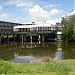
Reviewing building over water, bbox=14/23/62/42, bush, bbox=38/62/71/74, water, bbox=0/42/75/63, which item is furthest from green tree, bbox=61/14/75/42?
bush, bbox=38/62/71/74

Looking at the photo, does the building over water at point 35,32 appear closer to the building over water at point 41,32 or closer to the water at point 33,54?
the building over water at point 41,32

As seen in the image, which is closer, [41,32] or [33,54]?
[33,54]

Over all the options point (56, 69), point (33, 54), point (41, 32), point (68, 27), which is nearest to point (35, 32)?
point (41, 32)

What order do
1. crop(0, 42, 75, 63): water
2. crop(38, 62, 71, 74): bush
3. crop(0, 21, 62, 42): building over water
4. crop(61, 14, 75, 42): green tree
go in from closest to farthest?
crop(38, 62, 71, 74): bush → crop(0, 42, 75, 63): water → crop(61, 14, 75, 42): green tree → crop(0, 21, 62, 42): building over water

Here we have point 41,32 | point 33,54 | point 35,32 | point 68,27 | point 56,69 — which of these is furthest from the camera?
point 35,32

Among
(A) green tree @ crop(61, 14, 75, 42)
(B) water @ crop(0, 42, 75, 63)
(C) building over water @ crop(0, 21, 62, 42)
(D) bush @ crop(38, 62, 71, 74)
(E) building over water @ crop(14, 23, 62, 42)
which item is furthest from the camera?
(E) building over water @ crop(14, 23, 62, 42)

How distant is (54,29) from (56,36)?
4.98 m

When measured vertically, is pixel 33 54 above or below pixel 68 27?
below

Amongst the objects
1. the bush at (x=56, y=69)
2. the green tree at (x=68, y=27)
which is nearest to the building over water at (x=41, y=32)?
the green tree at (x=68, y=27)

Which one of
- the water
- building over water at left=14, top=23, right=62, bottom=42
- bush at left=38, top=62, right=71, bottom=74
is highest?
bush at left=38, top=62, right=71, bottom=74

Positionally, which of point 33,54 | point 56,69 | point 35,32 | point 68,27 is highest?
point 68,27

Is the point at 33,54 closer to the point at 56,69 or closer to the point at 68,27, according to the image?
the point at 56,69

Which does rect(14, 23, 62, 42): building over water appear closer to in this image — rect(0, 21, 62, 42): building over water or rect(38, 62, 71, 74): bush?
rect(0, 21, 62, 42): building over water

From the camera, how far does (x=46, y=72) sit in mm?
15648
